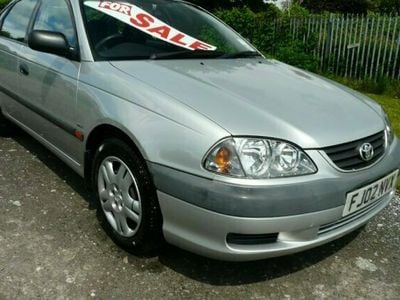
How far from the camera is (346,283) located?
2.53 metres

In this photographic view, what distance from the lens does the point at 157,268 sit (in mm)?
2588

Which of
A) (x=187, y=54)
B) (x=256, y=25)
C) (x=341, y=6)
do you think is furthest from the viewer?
(x=341, y=6)

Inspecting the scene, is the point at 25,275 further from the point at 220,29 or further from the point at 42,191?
the point at 220,29

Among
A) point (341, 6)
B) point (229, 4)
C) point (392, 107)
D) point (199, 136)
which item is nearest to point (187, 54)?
point (199, 136)

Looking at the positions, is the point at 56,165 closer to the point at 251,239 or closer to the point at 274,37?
the point at 251,239

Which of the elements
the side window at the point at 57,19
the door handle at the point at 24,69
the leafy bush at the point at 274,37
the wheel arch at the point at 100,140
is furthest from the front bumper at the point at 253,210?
the leafy bush at the point at 274,37

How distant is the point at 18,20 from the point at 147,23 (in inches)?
60.3

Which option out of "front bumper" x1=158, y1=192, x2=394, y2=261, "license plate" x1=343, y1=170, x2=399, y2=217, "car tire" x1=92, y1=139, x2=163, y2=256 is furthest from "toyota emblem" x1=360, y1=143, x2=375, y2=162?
"car tire" x1=92, y1=139, x2=163, y2=256

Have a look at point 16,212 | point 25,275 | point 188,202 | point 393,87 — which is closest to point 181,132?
point 188,202

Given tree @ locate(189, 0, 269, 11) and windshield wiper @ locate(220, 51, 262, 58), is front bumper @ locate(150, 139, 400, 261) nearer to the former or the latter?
windshield wiper @ locate(220, 51, 262, 58)

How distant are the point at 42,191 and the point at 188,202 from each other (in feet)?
5.72

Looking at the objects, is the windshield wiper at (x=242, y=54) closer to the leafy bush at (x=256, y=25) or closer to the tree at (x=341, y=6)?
the leafy bush at (x=256, y=25)

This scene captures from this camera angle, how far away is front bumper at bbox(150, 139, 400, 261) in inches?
81.2

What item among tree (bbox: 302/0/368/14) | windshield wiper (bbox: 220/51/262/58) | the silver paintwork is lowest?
the silver paintwork
